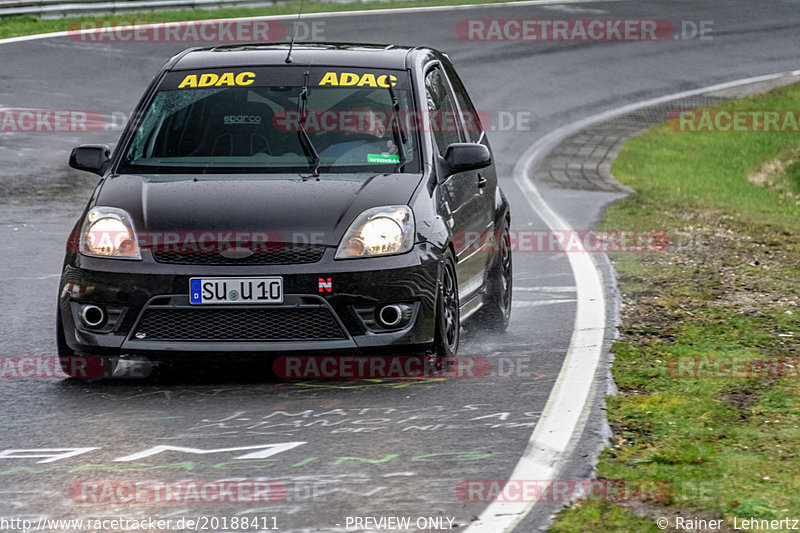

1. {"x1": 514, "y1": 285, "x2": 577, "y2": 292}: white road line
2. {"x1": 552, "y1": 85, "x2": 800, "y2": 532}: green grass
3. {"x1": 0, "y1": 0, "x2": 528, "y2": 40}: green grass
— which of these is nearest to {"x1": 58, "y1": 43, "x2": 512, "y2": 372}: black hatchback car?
{"x1": 552, "y1": 85, "x2": 800, "y2": 532}: green grass

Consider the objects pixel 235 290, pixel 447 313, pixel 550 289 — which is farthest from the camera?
pixel 550 289

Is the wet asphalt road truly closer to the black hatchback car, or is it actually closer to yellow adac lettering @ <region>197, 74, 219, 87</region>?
the black hatchback car

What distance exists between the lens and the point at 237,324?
6.82 m

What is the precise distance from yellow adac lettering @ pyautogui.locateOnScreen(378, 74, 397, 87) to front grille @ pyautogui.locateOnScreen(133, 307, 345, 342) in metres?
1.76

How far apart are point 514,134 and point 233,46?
1297cm

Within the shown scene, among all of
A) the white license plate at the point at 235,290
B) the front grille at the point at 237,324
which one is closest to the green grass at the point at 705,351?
the front grille at the point at 237,324

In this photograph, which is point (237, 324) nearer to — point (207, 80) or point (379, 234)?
point (379, 234)

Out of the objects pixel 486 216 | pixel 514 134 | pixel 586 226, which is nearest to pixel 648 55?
pixel 514 134

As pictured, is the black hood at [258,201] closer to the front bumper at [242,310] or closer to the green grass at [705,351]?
the front bumper at [242,310]

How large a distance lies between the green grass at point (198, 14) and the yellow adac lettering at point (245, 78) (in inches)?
685

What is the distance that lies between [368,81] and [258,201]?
4.47ft

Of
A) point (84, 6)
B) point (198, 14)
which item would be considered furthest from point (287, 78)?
point (198, 14)

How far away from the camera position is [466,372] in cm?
740

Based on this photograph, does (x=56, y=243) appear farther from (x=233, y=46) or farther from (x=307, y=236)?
(x=307, y=236)
